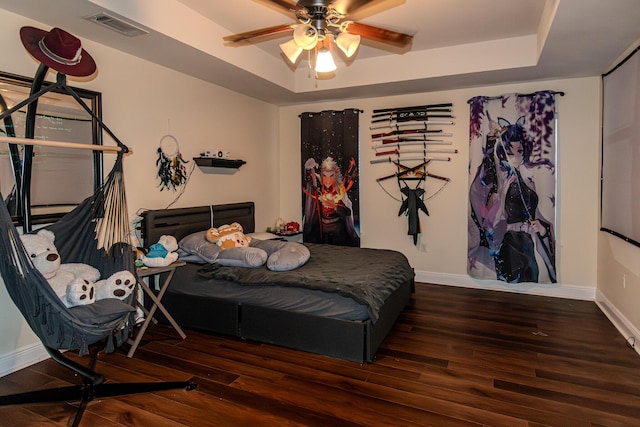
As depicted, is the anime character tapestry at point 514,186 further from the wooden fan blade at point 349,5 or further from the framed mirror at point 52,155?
the framed mirror at point 52,155

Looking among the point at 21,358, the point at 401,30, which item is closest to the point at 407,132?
the point at 401,30

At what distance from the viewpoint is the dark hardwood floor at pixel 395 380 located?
2182 millimetres

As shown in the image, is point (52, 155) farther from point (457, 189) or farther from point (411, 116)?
point (457, 189)

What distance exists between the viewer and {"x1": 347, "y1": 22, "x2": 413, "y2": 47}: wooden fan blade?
2535 millimetres

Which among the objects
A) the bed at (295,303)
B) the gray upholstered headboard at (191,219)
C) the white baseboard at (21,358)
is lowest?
the white baseboard at (21,358)

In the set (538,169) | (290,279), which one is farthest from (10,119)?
(538,169)

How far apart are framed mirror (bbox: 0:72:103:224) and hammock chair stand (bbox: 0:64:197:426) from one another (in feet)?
0.40

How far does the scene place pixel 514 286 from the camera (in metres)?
4.64

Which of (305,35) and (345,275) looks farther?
(345,275)

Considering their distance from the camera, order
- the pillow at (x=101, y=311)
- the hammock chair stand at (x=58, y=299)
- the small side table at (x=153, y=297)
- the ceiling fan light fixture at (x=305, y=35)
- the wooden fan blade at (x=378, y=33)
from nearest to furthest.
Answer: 1. the hammock chair stand at (x=58, y=299)
2. the pillow at (x=101, y=311)
3. the ceiling fan light fixture at (x=305, y=35)
4. the wooden fan blade at (x=378, y=33)
5. the small side table at (x=153, y=297)

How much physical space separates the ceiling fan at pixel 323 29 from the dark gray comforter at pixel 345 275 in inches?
64.1

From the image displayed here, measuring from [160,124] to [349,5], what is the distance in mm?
2401

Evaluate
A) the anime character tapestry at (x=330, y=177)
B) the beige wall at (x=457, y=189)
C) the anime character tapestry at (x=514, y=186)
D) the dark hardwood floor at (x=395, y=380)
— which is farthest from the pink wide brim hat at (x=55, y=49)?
the anime character tapestry at (x=514, y=186)

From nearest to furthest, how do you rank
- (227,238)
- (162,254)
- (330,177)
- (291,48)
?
(291,48) < (162,254) < (227,238) < (330,177)
